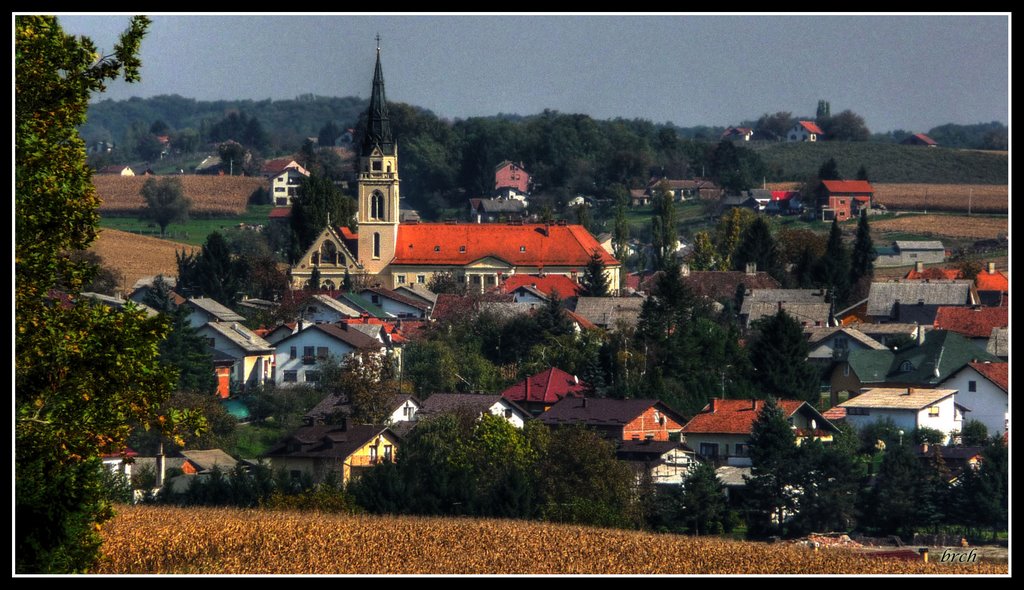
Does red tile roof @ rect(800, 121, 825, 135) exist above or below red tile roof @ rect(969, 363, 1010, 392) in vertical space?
above

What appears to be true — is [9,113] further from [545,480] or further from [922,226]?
[922,226]

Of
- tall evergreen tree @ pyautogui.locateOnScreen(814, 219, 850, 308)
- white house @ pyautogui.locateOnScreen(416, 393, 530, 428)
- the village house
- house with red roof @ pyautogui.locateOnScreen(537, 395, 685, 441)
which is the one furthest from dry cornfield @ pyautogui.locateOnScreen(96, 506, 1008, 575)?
the village house

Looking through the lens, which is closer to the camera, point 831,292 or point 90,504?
point 90,504

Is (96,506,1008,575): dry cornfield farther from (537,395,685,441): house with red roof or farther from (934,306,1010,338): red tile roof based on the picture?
(934,306,1010,338): red tile roof

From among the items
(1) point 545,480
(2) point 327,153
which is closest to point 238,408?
(1) point 545,480

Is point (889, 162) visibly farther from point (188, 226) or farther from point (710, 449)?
point (710, 449)

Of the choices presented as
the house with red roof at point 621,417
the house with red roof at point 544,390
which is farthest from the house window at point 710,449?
the house with red roof at point 544,390
